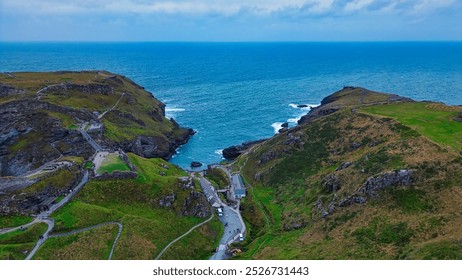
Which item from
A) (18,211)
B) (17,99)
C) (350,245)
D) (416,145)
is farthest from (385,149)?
(17,99)

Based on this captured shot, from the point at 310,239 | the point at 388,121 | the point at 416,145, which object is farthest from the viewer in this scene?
the point at 388,121

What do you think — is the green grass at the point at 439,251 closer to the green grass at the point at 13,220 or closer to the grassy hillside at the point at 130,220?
the grassy hillside at the point at 130,220

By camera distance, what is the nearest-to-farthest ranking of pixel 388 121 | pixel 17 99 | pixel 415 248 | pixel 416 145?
pixel 415 248 → pixel 416 145 → pixel 388 121 → pixel 17 99

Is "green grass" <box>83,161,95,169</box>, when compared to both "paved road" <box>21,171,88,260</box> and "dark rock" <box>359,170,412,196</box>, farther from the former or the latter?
"dark rock" <box>359,170,412,196</box>

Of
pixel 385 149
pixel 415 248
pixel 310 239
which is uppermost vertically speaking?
pixel 385 149

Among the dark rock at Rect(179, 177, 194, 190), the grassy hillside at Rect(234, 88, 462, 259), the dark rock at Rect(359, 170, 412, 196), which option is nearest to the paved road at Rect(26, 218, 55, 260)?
the dark rock at Rect(179, 177, 194, 190)

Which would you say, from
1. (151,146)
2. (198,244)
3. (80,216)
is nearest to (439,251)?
(198,244)

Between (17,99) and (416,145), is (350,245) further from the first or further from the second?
(17,99)

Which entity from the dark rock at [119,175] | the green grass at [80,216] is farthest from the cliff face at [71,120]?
the green grass at [80,216]
